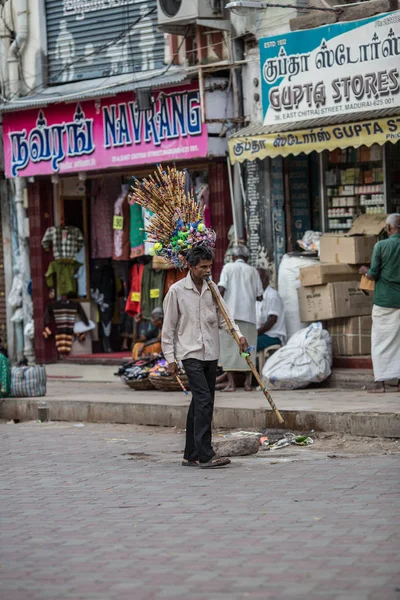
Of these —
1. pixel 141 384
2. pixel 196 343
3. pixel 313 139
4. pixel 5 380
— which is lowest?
pixel 141 384

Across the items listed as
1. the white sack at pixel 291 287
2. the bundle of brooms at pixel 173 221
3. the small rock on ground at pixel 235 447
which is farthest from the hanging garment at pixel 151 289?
the small rock on ground at pixel 235 447

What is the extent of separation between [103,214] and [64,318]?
5.40 feet

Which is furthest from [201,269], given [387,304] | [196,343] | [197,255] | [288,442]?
[387,304]


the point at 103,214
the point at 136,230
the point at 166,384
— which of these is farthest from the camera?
the point at 103,214

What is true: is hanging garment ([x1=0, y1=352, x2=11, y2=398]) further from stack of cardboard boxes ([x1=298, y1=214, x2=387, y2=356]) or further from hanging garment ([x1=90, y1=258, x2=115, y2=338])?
hanging garment ([x1=90, y1=258, x2=115, y2=338])

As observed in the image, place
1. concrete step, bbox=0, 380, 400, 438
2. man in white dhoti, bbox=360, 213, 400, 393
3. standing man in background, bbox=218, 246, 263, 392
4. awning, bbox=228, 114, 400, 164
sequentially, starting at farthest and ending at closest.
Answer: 1. standing man in background, bbox=218, 246, 263, 392
2. awning, bbox=228, 114, 400, 164
3. man in white dhoti, bbox=360, 213, 400, 393
4. concrete step, bbox=0, 380, 400, 438

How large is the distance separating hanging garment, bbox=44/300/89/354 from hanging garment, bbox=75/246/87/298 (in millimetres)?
245

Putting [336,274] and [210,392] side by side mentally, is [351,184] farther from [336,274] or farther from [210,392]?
[210,392]

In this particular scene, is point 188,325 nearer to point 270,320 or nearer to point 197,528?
point 197,528

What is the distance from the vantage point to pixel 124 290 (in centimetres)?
1873

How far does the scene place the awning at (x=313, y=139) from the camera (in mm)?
12891

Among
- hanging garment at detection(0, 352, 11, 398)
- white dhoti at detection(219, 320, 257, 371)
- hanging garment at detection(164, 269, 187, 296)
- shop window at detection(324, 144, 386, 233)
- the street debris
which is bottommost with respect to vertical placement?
the street debris

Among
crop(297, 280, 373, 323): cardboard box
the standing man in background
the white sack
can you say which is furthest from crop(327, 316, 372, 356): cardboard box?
the standing man in background

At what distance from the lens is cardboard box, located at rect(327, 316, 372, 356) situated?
13.9 metres
